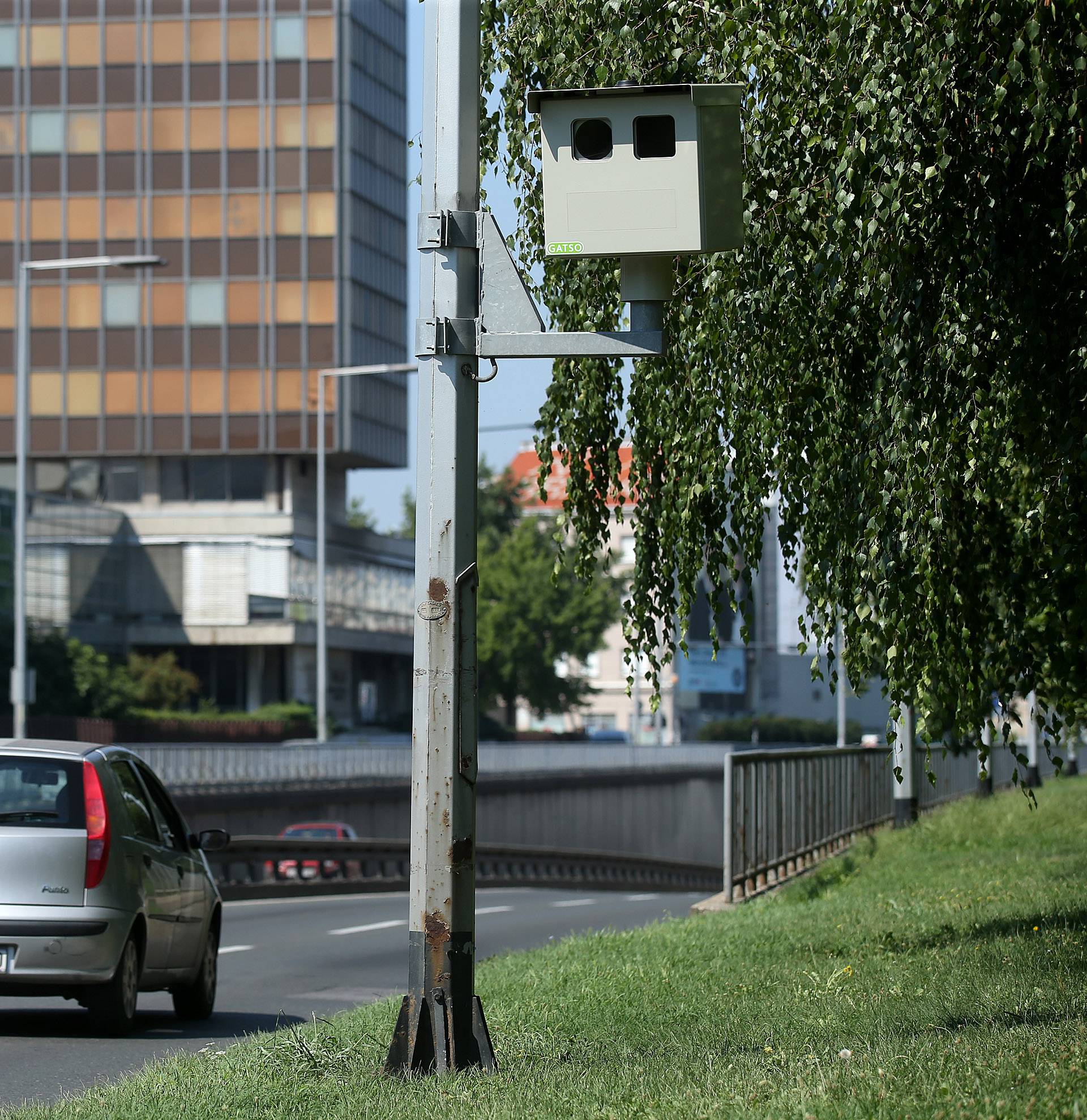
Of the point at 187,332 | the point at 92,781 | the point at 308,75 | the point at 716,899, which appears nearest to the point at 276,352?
the point at 187,332

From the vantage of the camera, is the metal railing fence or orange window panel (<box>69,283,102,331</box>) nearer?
the metal railing fence

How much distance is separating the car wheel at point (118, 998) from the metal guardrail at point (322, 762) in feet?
97.6

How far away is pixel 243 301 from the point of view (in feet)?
248

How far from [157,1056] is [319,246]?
68.5 metres

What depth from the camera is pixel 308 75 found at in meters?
75.8

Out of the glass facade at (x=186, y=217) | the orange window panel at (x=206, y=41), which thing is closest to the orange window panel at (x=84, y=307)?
the glass facade at (x=186, y=217)

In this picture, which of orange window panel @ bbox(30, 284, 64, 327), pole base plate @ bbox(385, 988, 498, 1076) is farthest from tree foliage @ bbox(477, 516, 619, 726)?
pole base plate @ bbox(385, 988, 498, 1076)

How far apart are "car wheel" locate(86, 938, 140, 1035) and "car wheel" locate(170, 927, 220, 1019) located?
111 centimetres

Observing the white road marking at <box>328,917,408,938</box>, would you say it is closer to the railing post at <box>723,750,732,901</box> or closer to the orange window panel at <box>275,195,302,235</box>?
the railing post at <box>723,750,732,901</box>

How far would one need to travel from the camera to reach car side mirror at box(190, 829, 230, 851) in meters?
11.7

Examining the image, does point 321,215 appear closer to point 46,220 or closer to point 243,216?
point 243,216

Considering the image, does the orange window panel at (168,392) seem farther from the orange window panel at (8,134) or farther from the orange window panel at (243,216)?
the orange window panel at (8,134)

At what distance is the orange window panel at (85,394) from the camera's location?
75500 millimetres

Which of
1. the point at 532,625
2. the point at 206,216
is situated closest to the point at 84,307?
the point at 206,216
